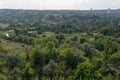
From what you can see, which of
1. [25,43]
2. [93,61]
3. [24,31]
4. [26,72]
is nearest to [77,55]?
[93,61]

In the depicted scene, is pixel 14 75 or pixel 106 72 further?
pixel 106 72

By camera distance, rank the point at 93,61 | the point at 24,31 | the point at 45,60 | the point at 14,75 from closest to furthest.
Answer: the point at 14,75, the point at 93,61, the point at 45,60, the point at 24,31

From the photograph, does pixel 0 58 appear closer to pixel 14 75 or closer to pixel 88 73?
pixel 14 75

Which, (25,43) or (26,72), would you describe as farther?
(25,43)

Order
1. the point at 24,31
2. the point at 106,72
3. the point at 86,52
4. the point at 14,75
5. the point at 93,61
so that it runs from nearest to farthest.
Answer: the point at 14,75, the point at 106,72, the point at 93,61, the point at 86,52, the point at 24,31

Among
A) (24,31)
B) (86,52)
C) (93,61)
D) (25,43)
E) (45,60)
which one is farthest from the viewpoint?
(24,31)

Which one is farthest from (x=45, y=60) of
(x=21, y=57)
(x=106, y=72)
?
(x=106, y=72)

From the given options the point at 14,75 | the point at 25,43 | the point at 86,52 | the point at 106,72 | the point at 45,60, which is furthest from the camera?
the point at 25,43

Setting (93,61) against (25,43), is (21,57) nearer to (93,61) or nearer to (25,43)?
(93,61)
